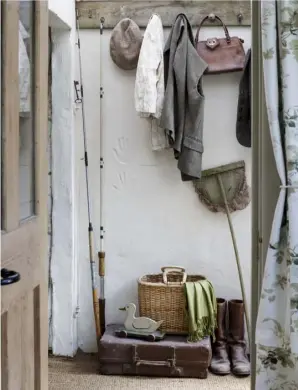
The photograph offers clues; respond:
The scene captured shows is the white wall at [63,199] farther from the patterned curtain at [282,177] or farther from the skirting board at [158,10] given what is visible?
the patterned curtain at [282,177]

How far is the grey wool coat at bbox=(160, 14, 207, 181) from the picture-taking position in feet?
10.4

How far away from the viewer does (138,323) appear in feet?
10.6

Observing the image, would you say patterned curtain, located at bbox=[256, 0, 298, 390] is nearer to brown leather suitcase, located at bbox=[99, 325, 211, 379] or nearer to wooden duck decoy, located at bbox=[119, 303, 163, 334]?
brown leather suitcase, located at bbox=[99, 325, 211, 379]

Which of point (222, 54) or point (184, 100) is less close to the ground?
point (222, 54)

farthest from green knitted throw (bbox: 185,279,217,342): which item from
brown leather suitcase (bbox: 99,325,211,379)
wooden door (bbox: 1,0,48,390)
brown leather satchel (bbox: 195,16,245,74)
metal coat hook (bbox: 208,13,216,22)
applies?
metal coat hook (bbox: 208,13,216,22)

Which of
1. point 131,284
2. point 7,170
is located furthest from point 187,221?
point 7,170

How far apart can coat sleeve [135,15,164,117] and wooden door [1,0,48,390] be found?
4.25 ft

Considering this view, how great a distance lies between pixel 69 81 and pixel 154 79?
543 mm

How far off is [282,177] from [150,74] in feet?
5.38

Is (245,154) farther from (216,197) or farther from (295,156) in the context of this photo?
(295,156)

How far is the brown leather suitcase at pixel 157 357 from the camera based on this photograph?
3.10m

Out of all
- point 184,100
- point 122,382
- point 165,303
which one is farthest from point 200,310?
point 184,100

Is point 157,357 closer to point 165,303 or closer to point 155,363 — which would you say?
point 155,363

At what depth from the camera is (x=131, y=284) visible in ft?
11.6
